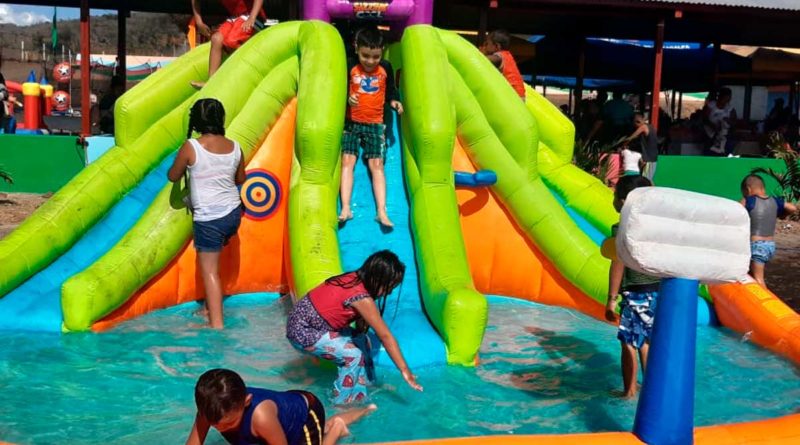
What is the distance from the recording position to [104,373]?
4672mm

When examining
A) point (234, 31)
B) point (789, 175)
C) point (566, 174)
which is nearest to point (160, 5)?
point (234, 31)

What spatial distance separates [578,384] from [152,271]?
2.88 m

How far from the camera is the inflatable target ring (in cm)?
631

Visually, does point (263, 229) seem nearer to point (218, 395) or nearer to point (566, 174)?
point (566, 174)

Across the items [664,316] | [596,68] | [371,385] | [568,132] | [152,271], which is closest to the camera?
[664,316]

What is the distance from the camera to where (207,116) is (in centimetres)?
548

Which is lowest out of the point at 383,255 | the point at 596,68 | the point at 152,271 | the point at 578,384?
the point at 578,384

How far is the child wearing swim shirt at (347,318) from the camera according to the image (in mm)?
4191

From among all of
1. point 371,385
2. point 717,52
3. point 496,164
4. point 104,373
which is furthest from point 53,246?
point 717,52

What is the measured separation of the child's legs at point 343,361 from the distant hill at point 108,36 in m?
50.3

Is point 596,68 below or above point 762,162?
above

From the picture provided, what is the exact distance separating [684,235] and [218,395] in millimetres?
1798

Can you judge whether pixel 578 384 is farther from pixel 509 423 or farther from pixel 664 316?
pixel 664 316

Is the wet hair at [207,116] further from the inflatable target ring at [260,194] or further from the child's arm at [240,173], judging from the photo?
the inflatable target ring at [260,194]
